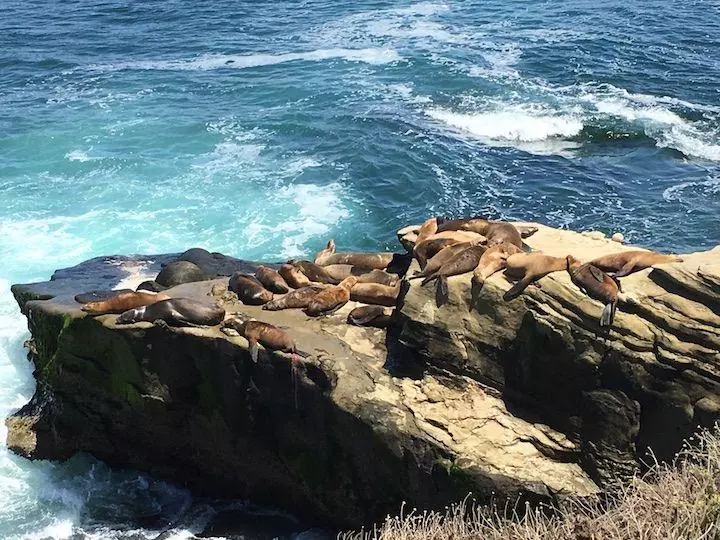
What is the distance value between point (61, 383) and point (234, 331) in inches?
130

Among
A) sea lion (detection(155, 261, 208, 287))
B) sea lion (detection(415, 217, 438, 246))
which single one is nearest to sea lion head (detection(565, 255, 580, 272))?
sea lion (detection(415, 217, 438, 246))

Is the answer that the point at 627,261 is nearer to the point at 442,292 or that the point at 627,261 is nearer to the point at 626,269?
the point at 626,269

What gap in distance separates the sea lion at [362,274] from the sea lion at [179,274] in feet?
7.82

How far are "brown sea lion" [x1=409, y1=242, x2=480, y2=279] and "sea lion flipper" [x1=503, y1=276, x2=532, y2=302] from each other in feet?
3.64

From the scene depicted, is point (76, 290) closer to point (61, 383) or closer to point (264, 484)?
point (61, 383)

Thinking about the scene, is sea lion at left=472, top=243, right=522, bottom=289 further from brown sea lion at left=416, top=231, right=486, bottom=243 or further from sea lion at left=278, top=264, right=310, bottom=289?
sea lion at left=278, top=264, right=310, bottom=289

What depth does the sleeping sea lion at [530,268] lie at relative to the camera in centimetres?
→ 902

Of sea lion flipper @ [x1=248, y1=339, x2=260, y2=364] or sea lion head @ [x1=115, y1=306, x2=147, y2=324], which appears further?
sea lion head @ [x1=115, y1=306, x2=147, y2=324]

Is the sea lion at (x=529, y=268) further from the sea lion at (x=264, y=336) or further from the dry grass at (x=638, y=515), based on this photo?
the sea lion at (x=264, y=336)

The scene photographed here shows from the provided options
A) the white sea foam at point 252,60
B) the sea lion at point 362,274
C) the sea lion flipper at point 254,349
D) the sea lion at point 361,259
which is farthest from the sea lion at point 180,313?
the white sea foam at point 252,60

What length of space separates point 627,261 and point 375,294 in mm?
3582

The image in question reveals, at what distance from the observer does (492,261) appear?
9.52 m

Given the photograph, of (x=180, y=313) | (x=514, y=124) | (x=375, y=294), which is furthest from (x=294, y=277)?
(x=514, y=124)

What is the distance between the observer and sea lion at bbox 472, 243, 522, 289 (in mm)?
9352
